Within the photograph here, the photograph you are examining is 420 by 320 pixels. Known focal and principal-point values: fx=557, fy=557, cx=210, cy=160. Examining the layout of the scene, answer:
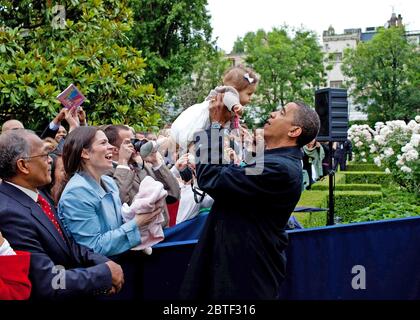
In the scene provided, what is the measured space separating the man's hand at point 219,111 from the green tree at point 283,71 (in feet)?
106

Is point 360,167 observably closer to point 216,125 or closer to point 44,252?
point 216,125

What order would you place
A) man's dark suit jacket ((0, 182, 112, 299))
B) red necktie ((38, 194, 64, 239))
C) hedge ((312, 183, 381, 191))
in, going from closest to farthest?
man's dark suit jacket ((0, 182, 112, 299)) → red necktie ((38, 194, 64, 239)) → hedge ((312, 183, 381, 191))

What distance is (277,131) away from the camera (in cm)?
332

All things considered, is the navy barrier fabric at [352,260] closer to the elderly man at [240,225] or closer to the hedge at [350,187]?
the elderly man at [240,225]

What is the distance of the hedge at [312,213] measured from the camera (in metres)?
8.59

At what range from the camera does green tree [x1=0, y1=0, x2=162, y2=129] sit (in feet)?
20.8

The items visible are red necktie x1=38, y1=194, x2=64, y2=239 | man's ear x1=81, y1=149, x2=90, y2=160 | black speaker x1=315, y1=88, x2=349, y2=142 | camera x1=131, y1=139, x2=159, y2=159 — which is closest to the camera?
red necktie x1=38, y1=194, x2=64, y2=239

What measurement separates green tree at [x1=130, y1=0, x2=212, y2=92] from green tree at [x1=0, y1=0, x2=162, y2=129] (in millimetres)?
15596

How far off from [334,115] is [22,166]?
5.70m

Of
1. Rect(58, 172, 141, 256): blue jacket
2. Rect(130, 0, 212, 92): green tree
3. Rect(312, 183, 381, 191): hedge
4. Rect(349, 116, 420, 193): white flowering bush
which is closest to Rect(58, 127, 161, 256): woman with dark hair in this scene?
Rect(58, 172, 141, 256): blue jacket

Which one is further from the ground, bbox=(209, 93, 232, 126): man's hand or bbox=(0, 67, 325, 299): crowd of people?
bbox=(209, 93, 232, 126): man's hand

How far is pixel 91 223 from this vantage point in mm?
3322

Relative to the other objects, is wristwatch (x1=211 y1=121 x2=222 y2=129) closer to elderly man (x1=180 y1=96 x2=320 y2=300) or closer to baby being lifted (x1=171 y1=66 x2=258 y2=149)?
elderly man (x1=180 y1=96 x2=320 y2=300)

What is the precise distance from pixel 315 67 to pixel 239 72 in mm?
35615
